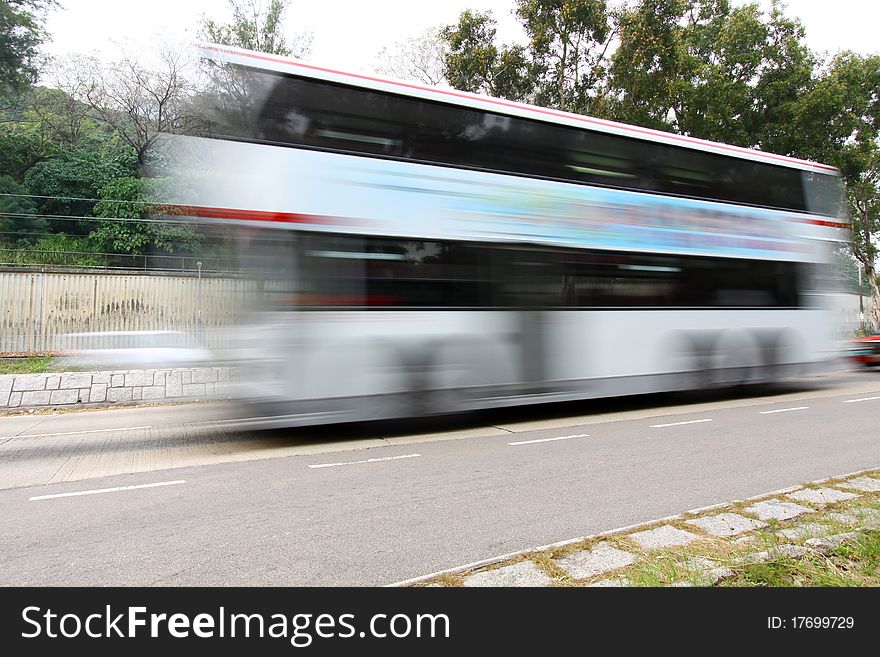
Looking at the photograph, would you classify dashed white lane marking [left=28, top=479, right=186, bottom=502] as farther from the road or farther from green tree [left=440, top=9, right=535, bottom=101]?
green tree [left=440, top=9, right=535, bottom=101]

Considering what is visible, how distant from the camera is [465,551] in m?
3.68

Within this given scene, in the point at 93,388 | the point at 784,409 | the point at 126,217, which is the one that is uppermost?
the point at 126,217

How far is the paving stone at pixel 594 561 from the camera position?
311cm

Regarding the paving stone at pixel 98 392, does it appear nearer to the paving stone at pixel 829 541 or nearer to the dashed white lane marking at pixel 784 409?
the dashed white lane marking at pixel 784 409

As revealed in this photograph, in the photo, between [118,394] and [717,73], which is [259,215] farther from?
[717,73]

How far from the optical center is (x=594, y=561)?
3242 mm

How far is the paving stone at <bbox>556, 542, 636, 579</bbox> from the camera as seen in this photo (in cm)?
311

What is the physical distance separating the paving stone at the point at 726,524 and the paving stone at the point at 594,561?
78 cm

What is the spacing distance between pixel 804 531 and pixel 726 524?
45 cm

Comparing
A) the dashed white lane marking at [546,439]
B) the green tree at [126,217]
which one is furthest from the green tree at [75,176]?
the dashed white lane marking at [546,439]

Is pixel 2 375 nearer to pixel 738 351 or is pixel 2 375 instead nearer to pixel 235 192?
pixel 235 192

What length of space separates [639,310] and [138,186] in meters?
23.4

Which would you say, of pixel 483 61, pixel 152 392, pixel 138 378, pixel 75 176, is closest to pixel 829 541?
pixel 152 392

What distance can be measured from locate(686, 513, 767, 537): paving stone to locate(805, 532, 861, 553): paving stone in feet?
1.50
